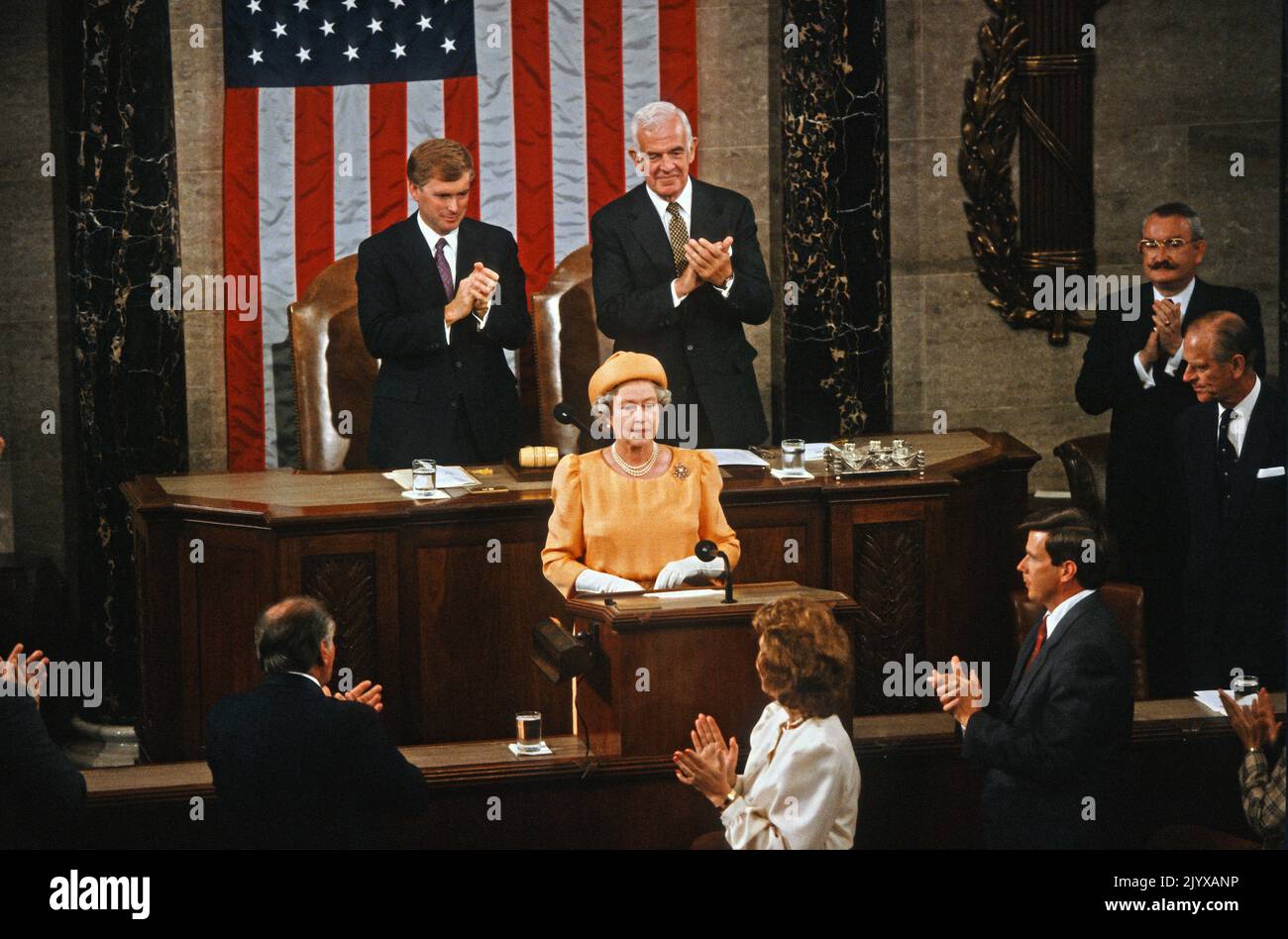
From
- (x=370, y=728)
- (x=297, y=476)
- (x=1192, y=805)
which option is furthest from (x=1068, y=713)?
(x=297, y=476)

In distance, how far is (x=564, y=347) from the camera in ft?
27.5

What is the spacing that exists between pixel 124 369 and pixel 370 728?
374 cm

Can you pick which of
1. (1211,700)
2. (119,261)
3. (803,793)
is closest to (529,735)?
(803,793)

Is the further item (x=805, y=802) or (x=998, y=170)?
(x=998, y=170)

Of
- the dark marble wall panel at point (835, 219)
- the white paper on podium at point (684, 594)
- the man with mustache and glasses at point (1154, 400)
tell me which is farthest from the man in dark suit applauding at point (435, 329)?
the man with mustache and glasses at point (1154, 400)

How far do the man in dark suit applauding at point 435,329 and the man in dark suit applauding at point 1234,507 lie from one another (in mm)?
2586

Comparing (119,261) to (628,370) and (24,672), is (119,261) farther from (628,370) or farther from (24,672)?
(24,672)

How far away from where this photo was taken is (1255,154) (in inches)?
366

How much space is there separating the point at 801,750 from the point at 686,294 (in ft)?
9.32

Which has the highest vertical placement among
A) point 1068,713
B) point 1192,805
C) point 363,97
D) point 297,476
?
point 363,97

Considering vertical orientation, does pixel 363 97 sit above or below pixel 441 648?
above

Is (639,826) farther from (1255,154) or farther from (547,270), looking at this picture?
(1255,154)

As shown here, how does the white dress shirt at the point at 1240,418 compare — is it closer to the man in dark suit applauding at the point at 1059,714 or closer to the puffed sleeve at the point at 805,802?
the man in dark suit applauding at the point at 1059,714
